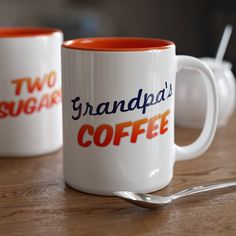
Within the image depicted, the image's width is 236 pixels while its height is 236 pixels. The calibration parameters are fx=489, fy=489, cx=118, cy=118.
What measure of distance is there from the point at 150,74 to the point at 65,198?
0.56ft

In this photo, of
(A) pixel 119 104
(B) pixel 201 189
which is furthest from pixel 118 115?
(B) pixel 201 189

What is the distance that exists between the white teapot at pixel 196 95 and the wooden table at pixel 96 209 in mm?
186

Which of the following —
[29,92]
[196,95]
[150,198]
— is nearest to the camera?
[150,198]

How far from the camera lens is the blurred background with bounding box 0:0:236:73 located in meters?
1.77

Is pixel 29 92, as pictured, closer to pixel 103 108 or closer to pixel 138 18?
pixel 103 108

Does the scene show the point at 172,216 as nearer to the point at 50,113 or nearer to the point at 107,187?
the point at 107,187

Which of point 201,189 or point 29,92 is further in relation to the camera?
point 29,92

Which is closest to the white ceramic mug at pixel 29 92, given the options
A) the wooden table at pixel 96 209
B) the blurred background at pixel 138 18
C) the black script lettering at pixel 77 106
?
the wooden table at pixel 96 209

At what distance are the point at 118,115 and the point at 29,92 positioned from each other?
194mm

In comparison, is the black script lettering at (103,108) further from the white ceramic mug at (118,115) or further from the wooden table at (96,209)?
the wooden table at (96,209)

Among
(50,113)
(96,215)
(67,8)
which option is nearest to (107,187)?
(96,215)

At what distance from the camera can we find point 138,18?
1851 mm

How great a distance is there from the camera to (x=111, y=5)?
72.7 inches

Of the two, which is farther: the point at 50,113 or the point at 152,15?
the point at 152,15
